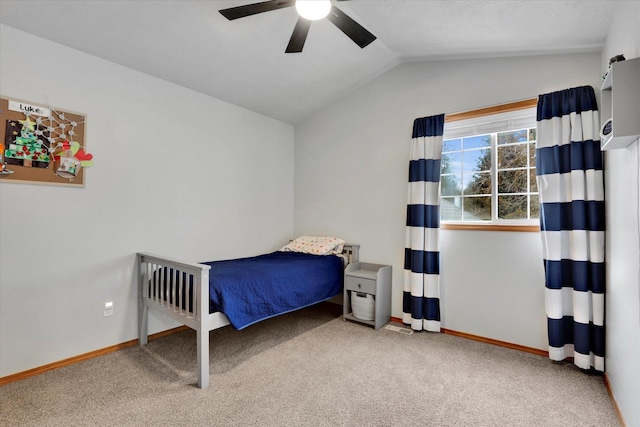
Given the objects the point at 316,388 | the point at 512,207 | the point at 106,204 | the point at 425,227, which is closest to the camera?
the point at 316,388

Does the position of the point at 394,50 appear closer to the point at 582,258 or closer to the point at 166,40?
the point at 166,40

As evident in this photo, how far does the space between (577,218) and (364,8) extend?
2.25 metres

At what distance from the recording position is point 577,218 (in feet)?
7.52

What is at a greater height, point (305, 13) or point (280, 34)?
point (280, 34)

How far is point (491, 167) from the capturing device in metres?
2.92

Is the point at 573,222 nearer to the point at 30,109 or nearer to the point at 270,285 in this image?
the point at 270,285

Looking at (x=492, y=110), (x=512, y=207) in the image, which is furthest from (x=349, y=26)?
(x=512, y=207)

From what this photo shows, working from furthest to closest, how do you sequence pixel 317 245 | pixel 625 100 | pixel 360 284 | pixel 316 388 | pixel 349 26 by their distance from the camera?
pixel 317 245
pixel 360 284
pixel 316 388
pixel 349 26
pixel 625 100

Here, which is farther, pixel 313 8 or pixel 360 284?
Answer: pixel 360 284

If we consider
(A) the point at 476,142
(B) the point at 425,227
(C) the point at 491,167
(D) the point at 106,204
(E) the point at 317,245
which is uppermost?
(A) the point at 476,142

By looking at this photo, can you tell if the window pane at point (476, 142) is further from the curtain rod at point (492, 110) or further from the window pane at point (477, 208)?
the window pane at point (477, 208)

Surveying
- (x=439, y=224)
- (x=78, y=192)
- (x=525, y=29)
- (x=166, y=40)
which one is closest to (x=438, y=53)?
(x=525, y=29)

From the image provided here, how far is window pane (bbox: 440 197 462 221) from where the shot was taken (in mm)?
3100

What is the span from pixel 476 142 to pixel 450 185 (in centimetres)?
47
